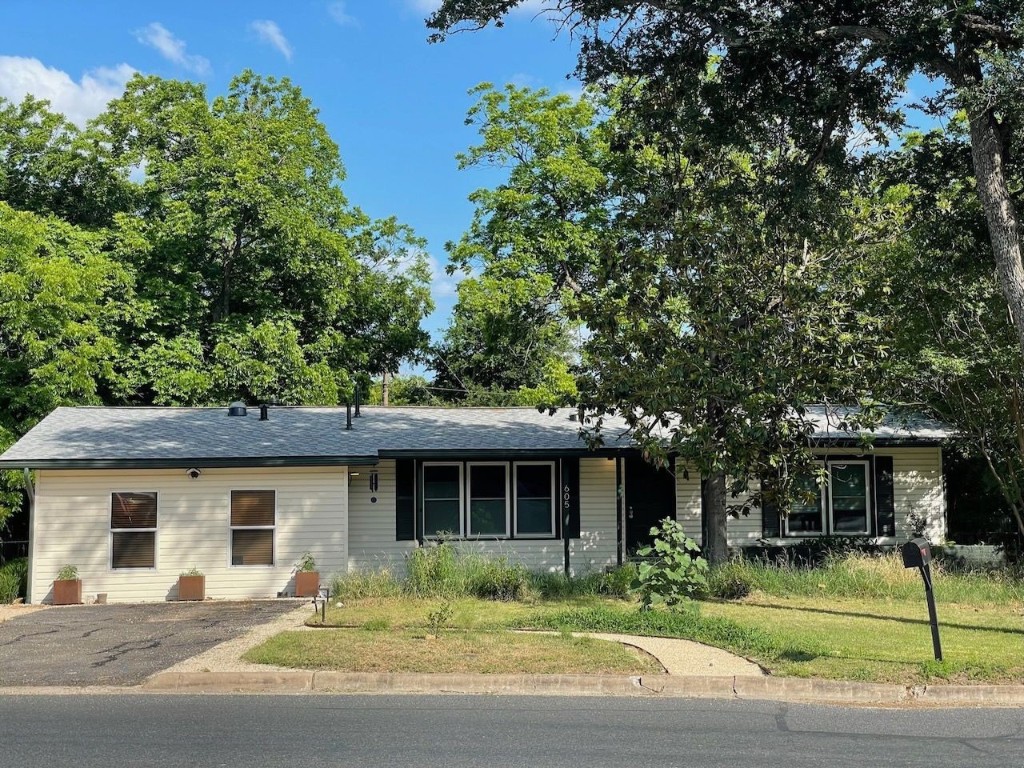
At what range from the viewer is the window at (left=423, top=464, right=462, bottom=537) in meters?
19.9

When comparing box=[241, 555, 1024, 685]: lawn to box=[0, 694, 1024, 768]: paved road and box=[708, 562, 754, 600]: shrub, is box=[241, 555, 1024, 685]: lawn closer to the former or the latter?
box=[708, 562, 754, 600]: shrub

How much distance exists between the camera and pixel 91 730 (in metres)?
8.05

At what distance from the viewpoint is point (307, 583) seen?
17.6 m

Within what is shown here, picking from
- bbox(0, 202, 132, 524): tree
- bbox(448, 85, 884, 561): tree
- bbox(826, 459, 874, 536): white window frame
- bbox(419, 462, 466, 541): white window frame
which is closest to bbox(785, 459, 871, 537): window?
bbox(826, 459, 874, 536): white window frame

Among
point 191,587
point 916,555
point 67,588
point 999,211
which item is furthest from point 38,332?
point 999,211

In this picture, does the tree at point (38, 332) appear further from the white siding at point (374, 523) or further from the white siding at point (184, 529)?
the white siding at point (374, 523)

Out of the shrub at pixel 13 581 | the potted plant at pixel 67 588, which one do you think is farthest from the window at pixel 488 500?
the shrub at pixel 13 581

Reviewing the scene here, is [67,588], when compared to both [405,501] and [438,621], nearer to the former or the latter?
[405,501]

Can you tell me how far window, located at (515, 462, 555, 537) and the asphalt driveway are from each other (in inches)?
202

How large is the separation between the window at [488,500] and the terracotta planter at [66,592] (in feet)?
23.8

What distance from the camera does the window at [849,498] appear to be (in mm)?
20781

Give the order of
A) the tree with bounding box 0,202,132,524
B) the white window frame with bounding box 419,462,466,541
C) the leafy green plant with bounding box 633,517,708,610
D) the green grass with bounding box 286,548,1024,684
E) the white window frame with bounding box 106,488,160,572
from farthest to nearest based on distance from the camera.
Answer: the tree with bounding box 0,202,132,524 < the white window frame with bounding box 419,462,466,541 < the white window frame with bounding box 106,488,160,572 < the leafy green plant with bounding box 633,517,708,610 < the green grass with bounding box 286,548,1024,684

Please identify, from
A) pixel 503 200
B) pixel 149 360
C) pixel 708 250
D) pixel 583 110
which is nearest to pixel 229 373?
pixel 149 360

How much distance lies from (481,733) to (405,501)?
1196 cm
